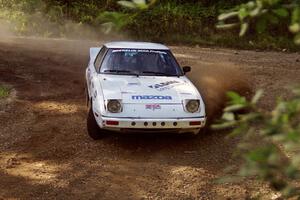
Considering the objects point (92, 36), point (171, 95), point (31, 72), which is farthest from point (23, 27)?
point (171, 95)

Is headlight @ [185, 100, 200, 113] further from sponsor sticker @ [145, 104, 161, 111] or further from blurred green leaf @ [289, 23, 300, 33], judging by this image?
blurred green leaf @ [289, 23, 300, 33]

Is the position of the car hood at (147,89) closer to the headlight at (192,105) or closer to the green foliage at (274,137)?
the headlight at (192,105)

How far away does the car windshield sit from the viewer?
8.05 m

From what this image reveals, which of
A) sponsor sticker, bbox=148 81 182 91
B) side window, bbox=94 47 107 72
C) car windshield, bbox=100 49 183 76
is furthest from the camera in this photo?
side window, bbox=94 47 107 72

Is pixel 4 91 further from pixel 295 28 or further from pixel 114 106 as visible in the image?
pixel 295 28

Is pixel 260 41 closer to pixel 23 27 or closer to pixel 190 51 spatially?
pixel 190 51

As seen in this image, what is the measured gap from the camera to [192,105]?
23.2 ft

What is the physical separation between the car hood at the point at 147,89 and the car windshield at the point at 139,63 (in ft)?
0.66

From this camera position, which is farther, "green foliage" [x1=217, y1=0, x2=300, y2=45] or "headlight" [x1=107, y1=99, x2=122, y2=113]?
"headlight" [x1=107, y1=99, x2=122, y2=113]

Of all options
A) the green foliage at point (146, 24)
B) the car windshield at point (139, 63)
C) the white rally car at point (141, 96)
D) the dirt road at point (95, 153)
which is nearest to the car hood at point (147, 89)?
the white rally car at point (141, 96)

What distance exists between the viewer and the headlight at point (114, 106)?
6.87 meters

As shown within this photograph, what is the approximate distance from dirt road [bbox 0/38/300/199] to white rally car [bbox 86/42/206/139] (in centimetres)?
47

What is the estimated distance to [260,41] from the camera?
62.8 ft

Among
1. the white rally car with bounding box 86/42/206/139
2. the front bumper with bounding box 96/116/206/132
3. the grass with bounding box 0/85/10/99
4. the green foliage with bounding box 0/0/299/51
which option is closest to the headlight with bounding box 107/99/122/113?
the white rally car with bounding box 86/42/206/139
